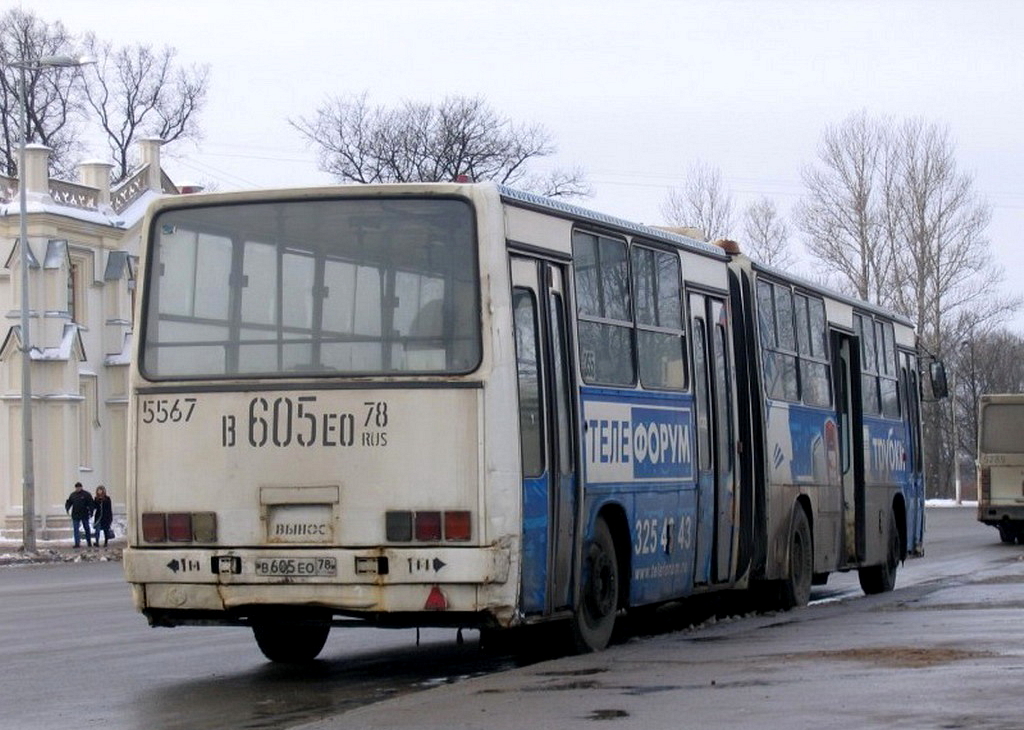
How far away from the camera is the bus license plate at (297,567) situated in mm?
12258

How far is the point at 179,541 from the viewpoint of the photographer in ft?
41.7

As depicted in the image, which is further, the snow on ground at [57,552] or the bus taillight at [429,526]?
the snow on ground at [57,552]

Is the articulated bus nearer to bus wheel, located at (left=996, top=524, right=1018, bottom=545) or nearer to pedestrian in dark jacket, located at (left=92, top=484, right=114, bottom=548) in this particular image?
bus wheel, located at (left=996, top=524, right=1018, bottom=545)

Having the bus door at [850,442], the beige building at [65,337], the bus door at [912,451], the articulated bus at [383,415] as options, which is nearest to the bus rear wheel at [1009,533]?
the bus door at [912,451]

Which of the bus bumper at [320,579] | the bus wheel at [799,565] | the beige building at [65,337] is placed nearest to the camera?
the bus bumper at [320,579]

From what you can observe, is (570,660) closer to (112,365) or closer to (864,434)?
(864,434)

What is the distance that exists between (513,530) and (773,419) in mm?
6561

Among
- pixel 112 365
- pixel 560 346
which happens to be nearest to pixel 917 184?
pixel 112 365

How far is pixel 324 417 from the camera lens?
40.9ft

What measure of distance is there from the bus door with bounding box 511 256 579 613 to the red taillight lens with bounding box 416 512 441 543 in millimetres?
574

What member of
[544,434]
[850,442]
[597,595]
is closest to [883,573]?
[850,442]

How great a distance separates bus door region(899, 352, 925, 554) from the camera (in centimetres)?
2386

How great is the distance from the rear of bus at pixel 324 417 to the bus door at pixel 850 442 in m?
9.24

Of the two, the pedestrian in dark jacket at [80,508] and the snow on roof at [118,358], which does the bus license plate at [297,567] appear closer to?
the pedestrian in dark jacket at [80,508]
